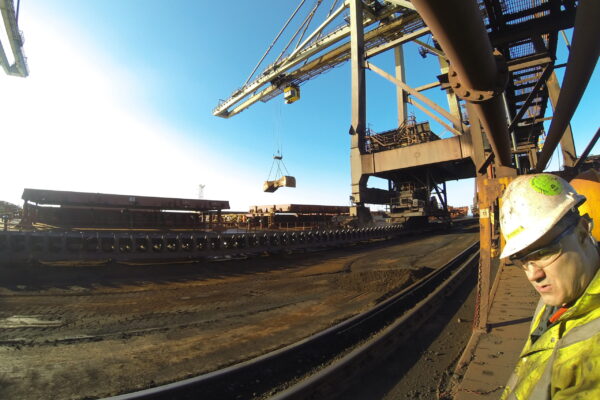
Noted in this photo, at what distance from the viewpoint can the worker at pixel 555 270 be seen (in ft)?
2.55

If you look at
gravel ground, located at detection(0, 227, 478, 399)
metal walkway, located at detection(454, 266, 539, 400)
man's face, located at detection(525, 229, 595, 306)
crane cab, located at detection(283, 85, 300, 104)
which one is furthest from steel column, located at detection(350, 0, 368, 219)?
man's face, located at detection(525, 229, 595, 306)

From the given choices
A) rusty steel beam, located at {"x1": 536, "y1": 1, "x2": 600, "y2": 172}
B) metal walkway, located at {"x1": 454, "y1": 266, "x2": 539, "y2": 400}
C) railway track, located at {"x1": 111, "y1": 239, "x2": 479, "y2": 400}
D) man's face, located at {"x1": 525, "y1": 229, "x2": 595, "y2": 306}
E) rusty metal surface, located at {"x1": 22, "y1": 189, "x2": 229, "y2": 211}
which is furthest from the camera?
rusty metal surface, located at {"x1": 22, "y1": 189, "x2": 229, "y2": 211}

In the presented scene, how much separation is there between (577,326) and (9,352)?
577 centimetres

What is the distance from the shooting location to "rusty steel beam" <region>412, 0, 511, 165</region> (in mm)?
1419

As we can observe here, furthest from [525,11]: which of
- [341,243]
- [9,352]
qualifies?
[341,243]

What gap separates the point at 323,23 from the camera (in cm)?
2397

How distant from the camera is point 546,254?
3.40ft

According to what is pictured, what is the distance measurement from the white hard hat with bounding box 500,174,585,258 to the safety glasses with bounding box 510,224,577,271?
0.06 meters

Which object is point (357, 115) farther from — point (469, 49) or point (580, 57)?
point (469, 49)

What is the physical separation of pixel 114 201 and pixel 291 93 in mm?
19306

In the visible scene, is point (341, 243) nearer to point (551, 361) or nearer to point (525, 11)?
point (525, 11)

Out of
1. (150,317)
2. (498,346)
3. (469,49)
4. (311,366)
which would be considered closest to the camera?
(469,49)

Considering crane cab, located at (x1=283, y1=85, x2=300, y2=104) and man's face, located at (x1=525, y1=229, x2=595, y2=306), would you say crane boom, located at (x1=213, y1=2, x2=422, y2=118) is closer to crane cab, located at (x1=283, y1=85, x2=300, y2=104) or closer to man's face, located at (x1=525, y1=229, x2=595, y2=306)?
crane cab, located at (x1=283, y1=85, x2=300, y2=104)

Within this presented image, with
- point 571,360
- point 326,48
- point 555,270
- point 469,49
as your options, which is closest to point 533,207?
point 555,270
